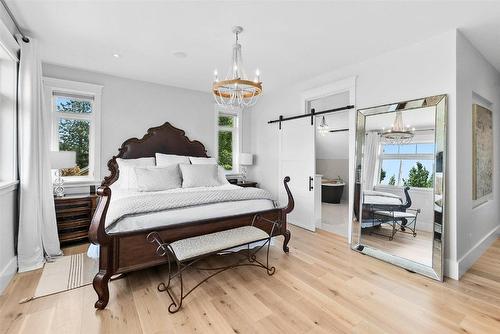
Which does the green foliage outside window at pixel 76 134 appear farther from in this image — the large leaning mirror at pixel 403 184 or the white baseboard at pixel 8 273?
the large leaning mirror at pixel 403 184

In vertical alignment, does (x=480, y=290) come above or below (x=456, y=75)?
below

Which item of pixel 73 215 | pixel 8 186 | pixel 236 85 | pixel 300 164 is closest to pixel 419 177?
pixel 300 164

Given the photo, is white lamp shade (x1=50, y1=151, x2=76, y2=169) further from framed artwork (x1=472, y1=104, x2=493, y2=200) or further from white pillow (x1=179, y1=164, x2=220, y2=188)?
framed artwork (x1=472, y1=104, x2=493, y2=200)

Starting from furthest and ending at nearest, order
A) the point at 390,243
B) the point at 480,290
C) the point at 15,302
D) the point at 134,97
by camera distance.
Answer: the point at 134,97, the point at 390,243, the point at 480,290, the point at 15,302

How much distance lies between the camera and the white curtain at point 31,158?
2596 mm

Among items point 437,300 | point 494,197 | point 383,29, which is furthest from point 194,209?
point 494,197

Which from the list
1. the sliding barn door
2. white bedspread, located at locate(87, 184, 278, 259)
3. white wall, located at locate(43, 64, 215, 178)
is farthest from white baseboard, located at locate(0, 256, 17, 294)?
the sliding barn door

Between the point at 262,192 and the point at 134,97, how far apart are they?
2.97 m

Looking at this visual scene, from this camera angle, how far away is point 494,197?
142 inches

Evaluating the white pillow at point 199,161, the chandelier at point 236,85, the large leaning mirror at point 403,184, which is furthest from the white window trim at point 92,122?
the large leaning mirror at point 403,184

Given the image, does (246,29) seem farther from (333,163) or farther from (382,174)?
(333,163)

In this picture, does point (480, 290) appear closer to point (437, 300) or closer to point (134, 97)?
point (437, 300)

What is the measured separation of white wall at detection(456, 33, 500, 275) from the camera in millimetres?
2580

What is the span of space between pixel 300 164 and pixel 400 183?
1698 millimetres
